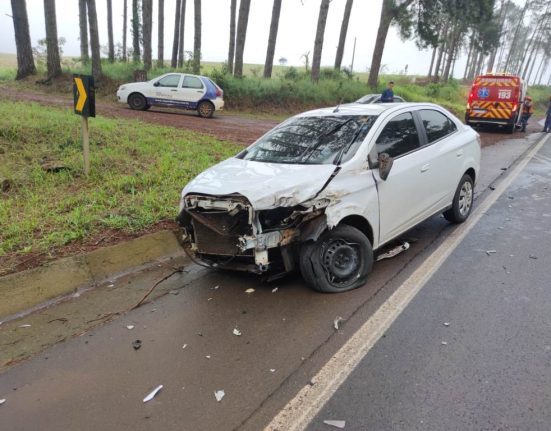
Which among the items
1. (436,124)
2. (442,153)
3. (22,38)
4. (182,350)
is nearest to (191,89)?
(22,38)

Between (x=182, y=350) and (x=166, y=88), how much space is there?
563 inches

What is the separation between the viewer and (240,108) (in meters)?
20.8

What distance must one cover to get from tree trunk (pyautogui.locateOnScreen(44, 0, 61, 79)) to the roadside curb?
1772cm

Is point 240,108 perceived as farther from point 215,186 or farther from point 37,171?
point 215,186

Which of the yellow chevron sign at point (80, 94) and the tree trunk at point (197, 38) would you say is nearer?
the yellow chevron sign at point (80, 94)

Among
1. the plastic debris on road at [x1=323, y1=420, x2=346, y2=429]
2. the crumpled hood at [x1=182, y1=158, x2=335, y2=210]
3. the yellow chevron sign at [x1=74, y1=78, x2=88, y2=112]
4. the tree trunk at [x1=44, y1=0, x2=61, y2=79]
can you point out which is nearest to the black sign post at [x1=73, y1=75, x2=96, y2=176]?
the yellow chevron sign at [x1=74, y1=78, x2=88, y2=112]

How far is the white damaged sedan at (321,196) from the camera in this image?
153 inches

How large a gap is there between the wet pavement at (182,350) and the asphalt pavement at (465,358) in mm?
72

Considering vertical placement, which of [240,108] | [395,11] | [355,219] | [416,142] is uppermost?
[395,11]

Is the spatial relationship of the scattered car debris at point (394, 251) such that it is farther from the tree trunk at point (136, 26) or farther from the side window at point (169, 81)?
the tree trunk at point (136, 26)

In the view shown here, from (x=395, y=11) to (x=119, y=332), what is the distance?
2451 centimetres

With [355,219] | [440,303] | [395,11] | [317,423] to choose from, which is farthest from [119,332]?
[395,11]

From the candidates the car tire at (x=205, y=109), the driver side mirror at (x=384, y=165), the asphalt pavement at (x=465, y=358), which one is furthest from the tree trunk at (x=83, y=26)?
the asphalt pavement at (x=465, y=358)

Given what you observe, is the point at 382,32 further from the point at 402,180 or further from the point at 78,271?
the point at 78,271
